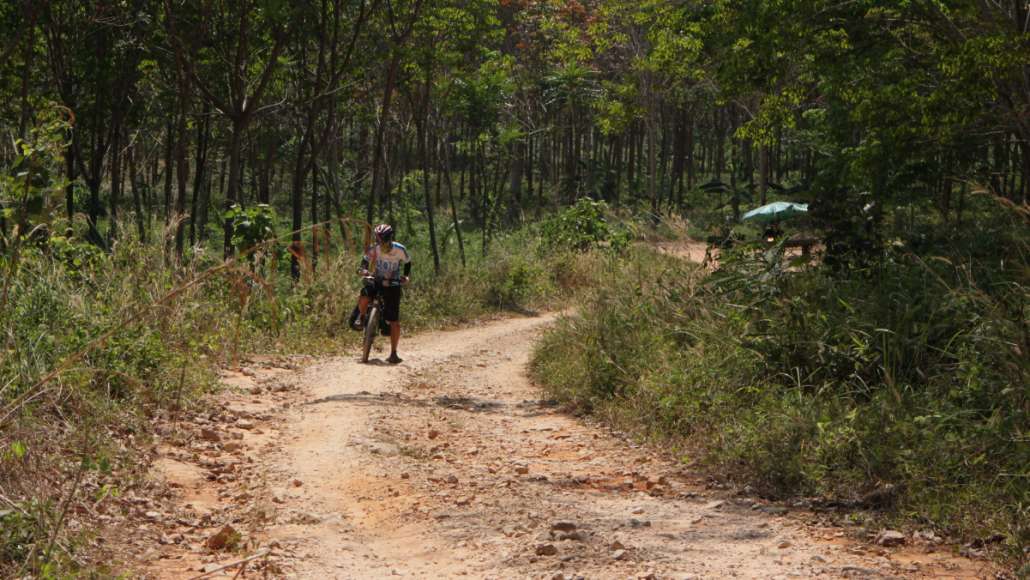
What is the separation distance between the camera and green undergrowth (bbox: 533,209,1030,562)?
6211mm

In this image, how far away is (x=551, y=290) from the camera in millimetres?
22312

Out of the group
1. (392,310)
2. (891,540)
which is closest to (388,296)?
(392,310)

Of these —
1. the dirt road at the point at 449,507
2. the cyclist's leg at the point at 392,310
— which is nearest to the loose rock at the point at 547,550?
the dirt road at the point at 449,507

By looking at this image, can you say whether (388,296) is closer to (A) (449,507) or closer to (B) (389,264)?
(B) (389,264)

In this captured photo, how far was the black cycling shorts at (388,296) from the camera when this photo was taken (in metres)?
13.2

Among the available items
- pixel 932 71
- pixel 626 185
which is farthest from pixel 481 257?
pixel 626 185

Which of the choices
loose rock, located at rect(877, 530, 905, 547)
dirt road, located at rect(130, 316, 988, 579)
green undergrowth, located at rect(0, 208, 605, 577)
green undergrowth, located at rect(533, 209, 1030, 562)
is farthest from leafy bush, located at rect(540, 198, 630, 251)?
loose rock, located at rect(877, 530, 905, 547)

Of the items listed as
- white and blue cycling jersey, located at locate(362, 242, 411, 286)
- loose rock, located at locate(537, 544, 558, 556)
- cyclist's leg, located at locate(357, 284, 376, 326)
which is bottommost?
loose rock, located at locate(537, 544, 558, 556)

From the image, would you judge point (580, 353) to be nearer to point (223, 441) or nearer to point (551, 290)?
point (223, 441)

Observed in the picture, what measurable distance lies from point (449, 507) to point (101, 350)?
3208 millimetres

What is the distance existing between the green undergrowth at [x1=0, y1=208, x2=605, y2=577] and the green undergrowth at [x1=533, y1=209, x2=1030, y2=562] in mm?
3098

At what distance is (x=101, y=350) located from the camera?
8.03 meters

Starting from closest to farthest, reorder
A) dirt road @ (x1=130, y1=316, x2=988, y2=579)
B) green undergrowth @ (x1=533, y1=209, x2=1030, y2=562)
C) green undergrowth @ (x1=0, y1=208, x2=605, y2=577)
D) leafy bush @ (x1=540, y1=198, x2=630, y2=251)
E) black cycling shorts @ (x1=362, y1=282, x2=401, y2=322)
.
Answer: green undergrowth @ (x1=0, y1=208, x2=605, y2=577) → dirt road @ (x1=130, y1=316, x2=988, y2=579) → green undergrowth @ (x1=533, y1=209, x2=1030, y2=562) → black cycling shorts @ (x1=362, y1=282, x2=401, y2=322) → leafy bush @ (x1=540, y1=198, x2=630, y2=251)

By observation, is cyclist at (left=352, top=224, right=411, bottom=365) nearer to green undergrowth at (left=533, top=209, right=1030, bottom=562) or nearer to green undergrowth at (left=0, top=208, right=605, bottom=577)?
green undergrowth at (left=0, top=208, right=605, bottom=577)
